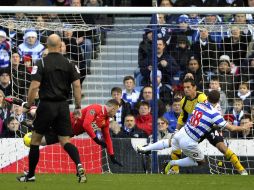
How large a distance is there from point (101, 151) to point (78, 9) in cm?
291

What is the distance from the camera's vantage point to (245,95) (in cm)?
1912

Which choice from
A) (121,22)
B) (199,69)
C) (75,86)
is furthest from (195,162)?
(121,22)

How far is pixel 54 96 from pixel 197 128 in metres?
3.82

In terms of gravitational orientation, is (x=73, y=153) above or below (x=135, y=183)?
above

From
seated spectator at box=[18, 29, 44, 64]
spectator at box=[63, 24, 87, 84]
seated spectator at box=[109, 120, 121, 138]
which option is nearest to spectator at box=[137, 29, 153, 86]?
seated spectator at box=[109, 120, 121, 138]

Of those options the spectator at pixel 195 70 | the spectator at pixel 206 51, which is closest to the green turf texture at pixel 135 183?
the spectator at pixel 195 70

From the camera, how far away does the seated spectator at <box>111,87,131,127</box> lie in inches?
732

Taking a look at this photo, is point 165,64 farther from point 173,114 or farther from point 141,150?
point 141,150

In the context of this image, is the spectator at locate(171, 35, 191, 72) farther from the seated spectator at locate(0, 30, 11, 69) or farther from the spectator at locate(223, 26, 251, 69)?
the seated spectator at locate(0, 30, 11, 69)

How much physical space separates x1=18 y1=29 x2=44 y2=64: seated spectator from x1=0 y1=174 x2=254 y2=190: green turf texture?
4207 millimetres

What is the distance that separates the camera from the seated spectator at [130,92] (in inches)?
742

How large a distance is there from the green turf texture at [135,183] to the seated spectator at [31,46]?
4.21 meters

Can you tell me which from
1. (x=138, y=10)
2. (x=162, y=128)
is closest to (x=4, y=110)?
(x=162, y=128)

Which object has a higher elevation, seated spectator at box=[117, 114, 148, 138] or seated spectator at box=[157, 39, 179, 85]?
seated spectator at box=[157, 39, 179, 85]
